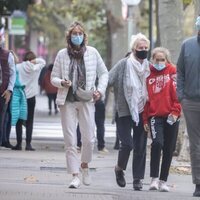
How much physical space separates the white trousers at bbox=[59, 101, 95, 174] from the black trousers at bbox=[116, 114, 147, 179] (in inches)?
16.5

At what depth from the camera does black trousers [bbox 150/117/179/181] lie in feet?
35.7

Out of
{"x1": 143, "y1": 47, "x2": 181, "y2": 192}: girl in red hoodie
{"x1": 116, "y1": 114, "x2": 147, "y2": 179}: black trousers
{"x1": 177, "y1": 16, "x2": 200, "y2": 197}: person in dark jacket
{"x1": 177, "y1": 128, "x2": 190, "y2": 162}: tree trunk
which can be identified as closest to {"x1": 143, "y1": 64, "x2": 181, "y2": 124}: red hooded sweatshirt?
{"x1": 143, "y1": 47, "x2": 181, "y2": 192}: girl in red hoodie

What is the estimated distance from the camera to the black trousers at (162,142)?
35.7 ft

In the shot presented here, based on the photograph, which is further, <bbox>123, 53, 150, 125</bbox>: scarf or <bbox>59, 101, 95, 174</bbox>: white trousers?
<bbox>123, 53, 150, 125</bbox>: scarf

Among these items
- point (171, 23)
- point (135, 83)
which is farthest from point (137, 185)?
point (171, 23)

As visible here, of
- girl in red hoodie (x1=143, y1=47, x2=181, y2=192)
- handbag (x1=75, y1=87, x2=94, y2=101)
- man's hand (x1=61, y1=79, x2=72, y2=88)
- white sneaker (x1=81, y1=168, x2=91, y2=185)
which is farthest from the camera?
white sneaker (x1=81, y1=168, x2=91, y2=185)

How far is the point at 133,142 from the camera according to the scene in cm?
1117

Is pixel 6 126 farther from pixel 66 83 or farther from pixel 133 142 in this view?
pixel 66 83

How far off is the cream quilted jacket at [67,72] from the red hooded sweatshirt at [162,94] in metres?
0.61

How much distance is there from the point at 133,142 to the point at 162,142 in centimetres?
43

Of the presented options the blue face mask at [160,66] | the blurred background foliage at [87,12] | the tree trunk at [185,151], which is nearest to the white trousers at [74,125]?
the blue face mask at [160,66]

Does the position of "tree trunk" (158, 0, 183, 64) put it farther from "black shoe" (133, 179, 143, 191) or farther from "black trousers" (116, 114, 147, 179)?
"black shoe" (133, 179, 143, 191)

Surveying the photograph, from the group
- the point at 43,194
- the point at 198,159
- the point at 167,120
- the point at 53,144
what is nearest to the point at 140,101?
the point at 167,120

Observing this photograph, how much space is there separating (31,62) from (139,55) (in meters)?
6.34
